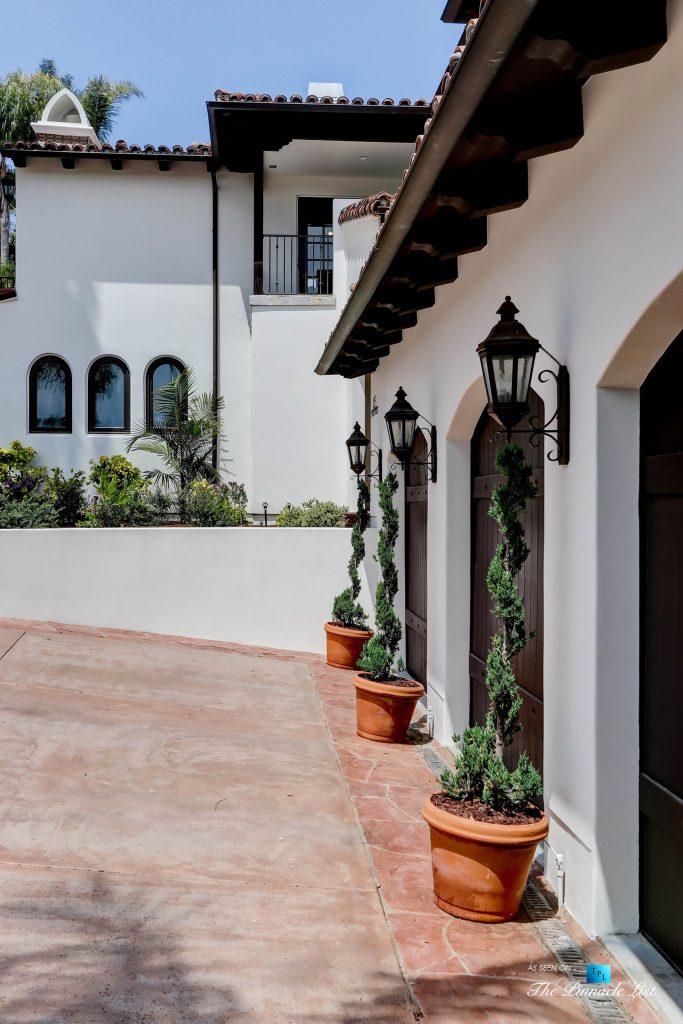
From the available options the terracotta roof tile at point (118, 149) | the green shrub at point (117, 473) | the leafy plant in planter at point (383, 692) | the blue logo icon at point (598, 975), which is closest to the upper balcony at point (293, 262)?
the terracotta roof tile at point (118, 149)

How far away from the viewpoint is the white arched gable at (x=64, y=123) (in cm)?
1730

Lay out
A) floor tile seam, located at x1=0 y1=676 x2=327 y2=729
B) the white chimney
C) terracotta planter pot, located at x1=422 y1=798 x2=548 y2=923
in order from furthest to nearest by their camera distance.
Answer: the white chimney, floor tile seam, located at x1=0 y1=676 x2=327 y2=729, terracotta planter pot, located at x1=422 y1=798 x2=548 y2=923

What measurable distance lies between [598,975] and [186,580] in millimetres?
8776

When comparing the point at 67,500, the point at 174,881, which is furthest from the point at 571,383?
the point at 67,500

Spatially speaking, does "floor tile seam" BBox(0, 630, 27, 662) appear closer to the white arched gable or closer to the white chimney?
the white arched gable

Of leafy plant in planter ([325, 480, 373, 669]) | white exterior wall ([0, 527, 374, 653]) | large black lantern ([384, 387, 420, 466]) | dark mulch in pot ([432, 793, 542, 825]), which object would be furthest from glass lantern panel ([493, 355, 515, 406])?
white exterior wall ([0, 527, 374, 653])

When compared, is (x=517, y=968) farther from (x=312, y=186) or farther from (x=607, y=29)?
(x=312, y=186)

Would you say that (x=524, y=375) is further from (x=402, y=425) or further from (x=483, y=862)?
(x=402, y=425)

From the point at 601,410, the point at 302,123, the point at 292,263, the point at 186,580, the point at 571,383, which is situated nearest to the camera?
the point at 601,410

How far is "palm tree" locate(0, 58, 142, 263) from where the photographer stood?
2758 cm

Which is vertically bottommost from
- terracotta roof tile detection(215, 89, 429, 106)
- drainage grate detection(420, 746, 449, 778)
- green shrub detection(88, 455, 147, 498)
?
drainage grate detection(420, 746, 449, 778)

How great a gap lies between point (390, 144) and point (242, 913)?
14354mm

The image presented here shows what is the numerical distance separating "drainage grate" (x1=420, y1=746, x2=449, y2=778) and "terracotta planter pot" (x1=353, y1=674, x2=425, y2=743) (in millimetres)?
296

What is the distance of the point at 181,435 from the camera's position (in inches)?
595
